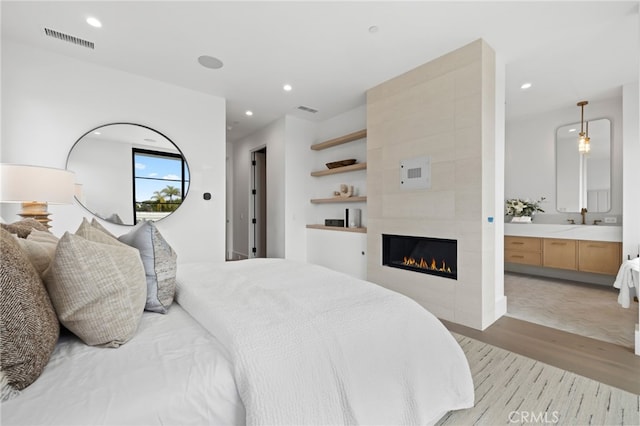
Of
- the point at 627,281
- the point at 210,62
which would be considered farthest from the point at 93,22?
the point at 627,281

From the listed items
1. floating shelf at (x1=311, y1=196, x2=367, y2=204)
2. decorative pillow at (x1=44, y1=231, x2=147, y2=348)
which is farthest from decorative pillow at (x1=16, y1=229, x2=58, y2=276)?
floating shelf at (x1=311, y1=196, x2=367, y2=204)

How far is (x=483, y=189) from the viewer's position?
2623mm

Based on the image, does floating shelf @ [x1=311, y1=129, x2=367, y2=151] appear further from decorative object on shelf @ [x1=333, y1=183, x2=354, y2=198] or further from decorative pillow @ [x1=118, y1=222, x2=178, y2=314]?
decorative pillow @ [x1=118, y1=222, x2=178, y2=314]

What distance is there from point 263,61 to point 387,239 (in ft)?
8.41

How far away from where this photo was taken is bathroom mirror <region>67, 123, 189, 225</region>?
121 inches

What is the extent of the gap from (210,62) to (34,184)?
2.04 metres

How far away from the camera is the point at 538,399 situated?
1643 mm

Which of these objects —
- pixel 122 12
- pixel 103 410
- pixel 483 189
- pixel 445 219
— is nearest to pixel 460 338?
pixel 445 219

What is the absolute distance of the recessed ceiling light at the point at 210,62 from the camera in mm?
3023

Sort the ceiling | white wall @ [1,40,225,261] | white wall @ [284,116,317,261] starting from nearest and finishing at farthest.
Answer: the ceiling < white wall @ [1,40,225,261] < white wall @ [284,116,317,261]

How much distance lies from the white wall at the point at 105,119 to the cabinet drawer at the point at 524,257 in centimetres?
482

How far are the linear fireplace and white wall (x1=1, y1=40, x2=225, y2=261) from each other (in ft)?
7.83

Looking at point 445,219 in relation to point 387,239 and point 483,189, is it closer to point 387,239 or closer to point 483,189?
point 483,189

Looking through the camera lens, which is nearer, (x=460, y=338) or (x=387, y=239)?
(x=460, y=338)
